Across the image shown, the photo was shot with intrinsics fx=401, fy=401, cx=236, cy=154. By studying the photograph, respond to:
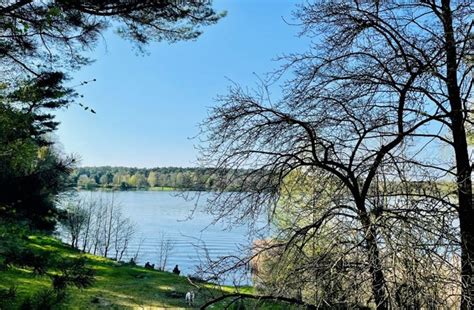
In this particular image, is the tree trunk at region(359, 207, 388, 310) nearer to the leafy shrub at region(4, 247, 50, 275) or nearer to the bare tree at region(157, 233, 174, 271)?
the leafy shrub at region(4, 247, 50, 275)

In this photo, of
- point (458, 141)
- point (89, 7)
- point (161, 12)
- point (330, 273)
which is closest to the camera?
point (330, 273)

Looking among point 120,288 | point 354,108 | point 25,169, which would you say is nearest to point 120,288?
point 120,288

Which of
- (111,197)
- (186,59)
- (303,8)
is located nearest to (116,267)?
(111,197)

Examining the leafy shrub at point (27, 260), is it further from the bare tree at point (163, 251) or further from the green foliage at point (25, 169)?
the bare tree at point (163, 251)

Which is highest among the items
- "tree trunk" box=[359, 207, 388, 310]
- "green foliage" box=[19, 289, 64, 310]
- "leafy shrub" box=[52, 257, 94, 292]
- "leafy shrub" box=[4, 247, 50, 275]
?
"tree trunk" box=[359, 207, 388, 310]

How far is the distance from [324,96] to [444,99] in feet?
3.13

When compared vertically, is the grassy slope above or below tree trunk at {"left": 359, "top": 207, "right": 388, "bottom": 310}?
below

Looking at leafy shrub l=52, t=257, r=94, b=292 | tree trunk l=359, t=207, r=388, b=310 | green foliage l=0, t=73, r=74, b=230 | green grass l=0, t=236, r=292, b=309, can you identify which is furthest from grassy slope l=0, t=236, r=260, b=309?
tree trunk l=359, t=207, r=388, b=310

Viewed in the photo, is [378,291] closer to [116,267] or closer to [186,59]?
[186,59]

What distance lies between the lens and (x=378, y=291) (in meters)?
2.24

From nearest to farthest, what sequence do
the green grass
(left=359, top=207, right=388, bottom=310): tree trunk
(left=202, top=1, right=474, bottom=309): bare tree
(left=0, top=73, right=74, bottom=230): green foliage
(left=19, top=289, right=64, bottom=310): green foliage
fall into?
1. (left=359, top=207, right=388, bottom=310): tree trunk
2. (left=19, top=289, right=64, bottom=310): green foliage
3. (left=202, top=1, right=474, bottom=309): bare tree
4. (left=0, top=73, right=74, bottom=230): green foliage
5. the green grass

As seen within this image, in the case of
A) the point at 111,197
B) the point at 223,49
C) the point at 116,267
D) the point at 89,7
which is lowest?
the point at 116,267

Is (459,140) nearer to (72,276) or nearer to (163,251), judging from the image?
(72,276)

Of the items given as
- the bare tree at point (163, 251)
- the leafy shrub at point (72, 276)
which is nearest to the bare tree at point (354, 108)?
the leafy shrub at point (72, 276)
